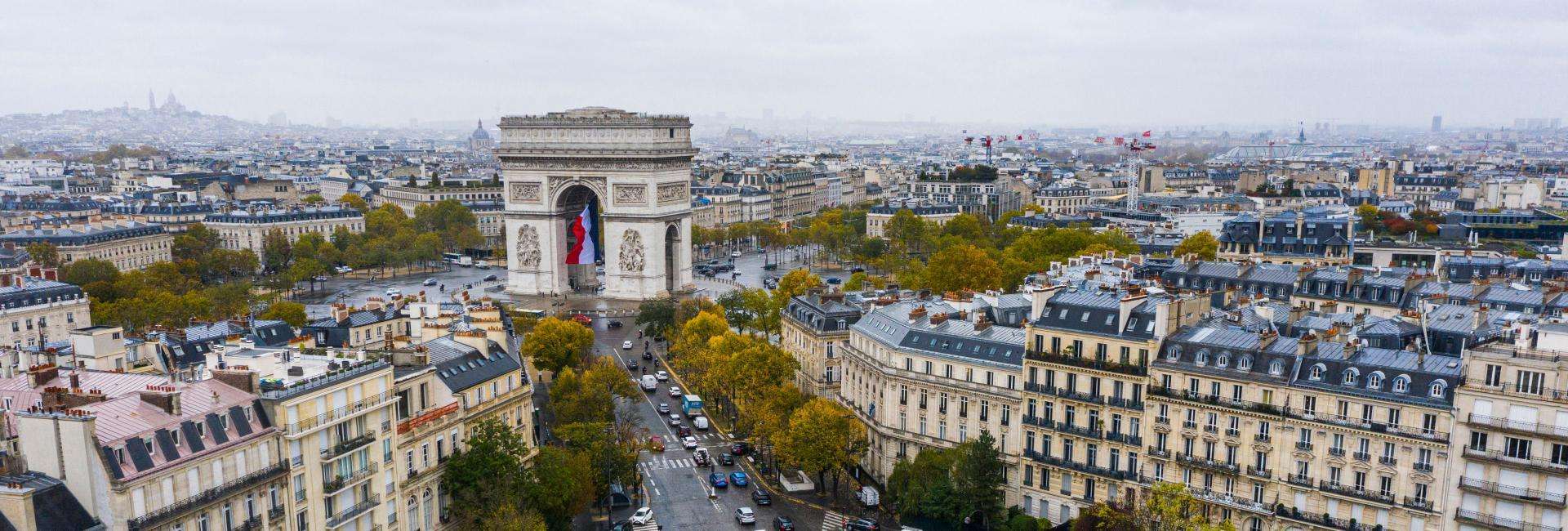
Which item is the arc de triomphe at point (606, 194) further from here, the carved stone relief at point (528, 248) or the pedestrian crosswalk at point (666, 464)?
the pedestrian crosswalk at point (666, 464)

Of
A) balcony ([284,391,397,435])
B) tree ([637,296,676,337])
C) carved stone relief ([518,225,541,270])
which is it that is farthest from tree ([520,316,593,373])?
carved stone relief ([518,225,541,270])

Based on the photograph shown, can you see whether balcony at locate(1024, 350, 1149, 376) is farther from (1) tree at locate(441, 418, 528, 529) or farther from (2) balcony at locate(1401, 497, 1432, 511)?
(1) tree at locate(441, 418, 528, 529)

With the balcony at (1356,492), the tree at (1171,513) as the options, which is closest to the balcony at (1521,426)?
the balcony at (1356,492)

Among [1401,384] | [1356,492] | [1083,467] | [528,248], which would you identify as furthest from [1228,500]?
[528,248]

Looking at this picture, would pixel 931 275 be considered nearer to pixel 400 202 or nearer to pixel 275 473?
pixel 275 473

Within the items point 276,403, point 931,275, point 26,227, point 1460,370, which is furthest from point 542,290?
point 1460,370

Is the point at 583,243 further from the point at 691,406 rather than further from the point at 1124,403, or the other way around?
the point at 1124,403
